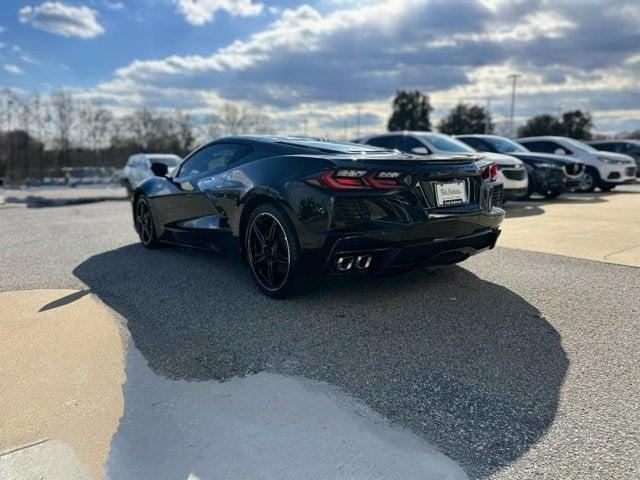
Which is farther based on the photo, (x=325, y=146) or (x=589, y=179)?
(x=589, y=179)

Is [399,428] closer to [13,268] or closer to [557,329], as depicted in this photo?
[557,329]

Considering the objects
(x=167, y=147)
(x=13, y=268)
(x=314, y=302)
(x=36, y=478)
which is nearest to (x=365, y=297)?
(x=314, y=302)

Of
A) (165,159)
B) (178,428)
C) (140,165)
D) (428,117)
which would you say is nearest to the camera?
(178,428)

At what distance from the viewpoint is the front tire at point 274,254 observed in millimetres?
3975

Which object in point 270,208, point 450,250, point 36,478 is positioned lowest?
point 36,478

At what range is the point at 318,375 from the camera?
9.55 ft

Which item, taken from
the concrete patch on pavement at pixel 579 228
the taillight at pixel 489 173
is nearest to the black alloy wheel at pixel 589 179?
the concrete patch on pavement at pixel 579 228

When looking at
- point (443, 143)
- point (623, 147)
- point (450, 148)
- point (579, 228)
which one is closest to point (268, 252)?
point (579, 228)

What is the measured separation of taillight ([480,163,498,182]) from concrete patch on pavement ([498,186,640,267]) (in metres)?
1.81

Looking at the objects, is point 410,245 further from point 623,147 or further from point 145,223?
point 623,147

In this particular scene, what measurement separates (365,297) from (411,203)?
94cm

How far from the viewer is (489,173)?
454 centimetres

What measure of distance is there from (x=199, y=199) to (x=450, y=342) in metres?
3.04

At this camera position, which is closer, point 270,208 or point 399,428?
point 399,428
